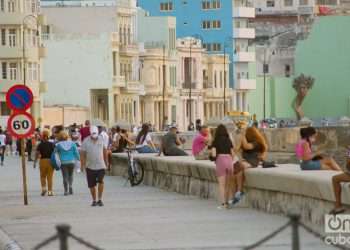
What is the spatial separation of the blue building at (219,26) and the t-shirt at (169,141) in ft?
332

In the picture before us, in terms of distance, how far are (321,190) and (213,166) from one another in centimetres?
820

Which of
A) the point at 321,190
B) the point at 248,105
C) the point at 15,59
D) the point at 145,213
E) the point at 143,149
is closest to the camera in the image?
the point at 321,190

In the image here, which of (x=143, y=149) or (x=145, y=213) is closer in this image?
(x=145, y=213)

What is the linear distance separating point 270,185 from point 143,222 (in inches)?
88.9

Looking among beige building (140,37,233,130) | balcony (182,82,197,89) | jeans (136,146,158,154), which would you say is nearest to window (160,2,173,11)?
beige building (140,37,233,130)

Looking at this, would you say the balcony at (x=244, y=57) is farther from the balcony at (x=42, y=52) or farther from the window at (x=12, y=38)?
the window at (x=12, y=38)

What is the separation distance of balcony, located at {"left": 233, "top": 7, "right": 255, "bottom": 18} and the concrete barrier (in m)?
105

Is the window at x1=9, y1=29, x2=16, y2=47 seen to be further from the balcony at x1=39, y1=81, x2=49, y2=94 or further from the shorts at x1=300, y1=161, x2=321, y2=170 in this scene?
the shorts at x1=300, y1=161, x2=321, y2=170

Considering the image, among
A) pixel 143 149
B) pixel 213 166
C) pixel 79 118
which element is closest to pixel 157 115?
pixel 79 118

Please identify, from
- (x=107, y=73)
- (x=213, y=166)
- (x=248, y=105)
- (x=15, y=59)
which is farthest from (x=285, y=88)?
(x=213, y=166)

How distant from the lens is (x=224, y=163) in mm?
27203

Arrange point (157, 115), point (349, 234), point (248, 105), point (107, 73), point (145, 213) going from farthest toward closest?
point (248, 105) < point (157, 115) < point (107, 73) < point (145, 213) < point (349, 234)

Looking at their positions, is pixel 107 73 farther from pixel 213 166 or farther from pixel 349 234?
pixel 349 234

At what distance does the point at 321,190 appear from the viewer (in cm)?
2231
